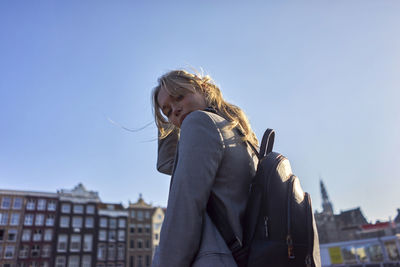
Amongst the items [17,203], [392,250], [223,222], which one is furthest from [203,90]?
[17,203]

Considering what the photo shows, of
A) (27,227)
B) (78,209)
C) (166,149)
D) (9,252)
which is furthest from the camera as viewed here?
(78,209)

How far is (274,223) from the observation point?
994 millimetres

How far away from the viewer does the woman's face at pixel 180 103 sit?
5.01ft

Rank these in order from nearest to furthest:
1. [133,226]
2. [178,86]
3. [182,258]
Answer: [182,258], [178,86], [133,226]

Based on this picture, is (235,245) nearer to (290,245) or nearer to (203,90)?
(290,245)

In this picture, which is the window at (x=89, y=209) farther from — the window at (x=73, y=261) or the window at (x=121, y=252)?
the window at (x=121, y=252)

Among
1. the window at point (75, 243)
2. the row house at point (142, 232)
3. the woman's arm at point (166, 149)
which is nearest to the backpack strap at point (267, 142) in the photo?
the woman's arm at point (166, 149)

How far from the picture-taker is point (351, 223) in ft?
163

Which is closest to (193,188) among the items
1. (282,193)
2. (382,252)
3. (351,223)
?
(282,193)

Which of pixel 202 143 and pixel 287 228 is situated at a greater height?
pixel 202 143

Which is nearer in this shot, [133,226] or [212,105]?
[212,105]

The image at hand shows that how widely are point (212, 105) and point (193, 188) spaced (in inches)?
24.2

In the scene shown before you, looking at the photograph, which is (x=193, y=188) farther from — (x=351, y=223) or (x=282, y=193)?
(x=351, y=223)

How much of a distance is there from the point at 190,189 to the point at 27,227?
3745 centimetres
